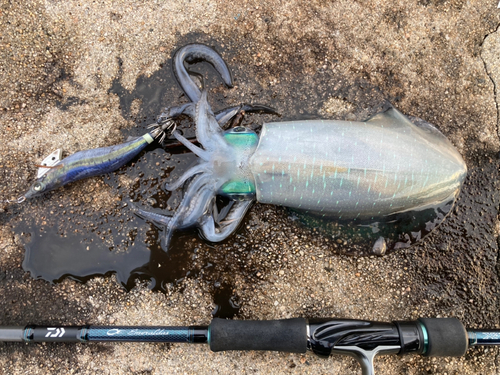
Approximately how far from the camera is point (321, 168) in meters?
2.38

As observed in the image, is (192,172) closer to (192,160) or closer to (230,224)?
(192,160)

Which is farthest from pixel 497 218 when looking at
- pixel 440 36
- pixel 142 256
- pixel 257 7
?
pixel 142 256

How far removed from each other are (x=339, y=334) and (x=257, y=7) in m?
2.59

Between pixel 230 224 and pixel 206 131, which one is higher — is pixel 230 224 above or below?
below

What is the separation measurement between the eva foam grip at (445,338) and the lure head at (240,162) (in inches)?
60.7

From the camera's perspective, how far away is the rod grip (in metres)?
2.33

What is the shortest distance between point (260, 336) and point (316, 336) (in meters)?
0.38

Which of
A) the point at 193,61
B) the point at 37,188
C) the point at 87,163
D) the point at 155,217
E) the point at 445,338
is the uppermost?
the point at 193,61

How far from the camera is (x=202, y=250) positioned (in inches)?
109

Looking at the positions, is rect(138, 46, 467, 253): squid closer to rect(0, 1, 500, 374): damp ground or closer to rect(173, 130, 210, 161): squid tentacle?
rect(173, 130, 210, 161): squid tentacle

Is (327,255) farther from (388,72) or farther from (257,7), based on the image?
(257,7)

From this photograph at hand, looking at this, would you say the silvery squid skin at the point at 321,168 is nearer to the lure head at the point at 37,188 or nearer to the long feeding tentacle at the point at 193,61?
the long feeding tentacle at the point at 193,61

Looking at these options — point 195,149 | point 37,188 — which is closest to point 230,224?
point 195,149

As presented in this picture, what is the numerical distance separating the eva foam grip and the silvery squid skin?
2.73 feet
